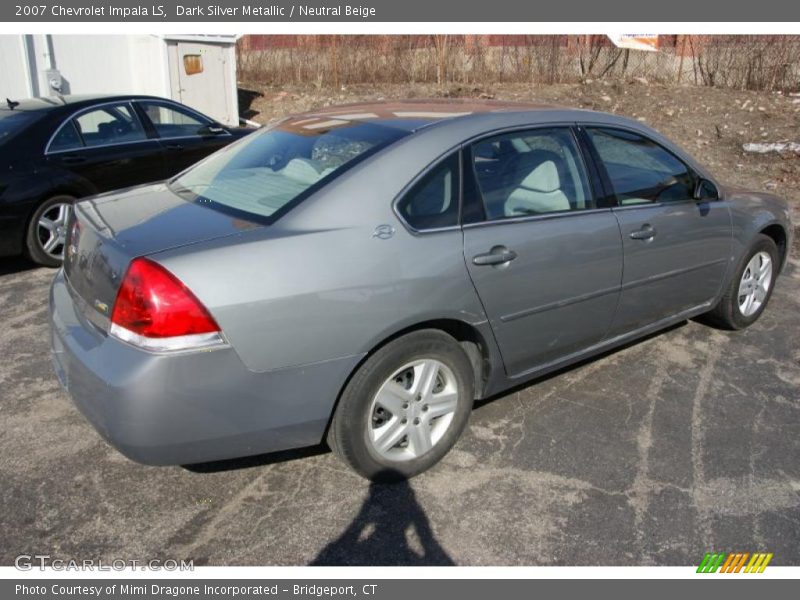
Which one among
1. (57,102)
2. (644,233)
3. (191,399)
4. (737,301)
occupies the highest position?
(57,102)

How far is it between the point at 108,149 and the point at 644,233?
506cm

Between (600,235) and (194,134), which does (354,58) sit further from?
(600,235)

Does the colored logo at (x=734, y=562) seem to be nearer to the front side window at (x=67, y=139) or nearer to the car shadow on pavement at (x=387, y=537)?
the car shadow on pavement at (x=387, y=537)

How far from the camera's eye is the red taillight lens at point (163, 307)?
254 cm

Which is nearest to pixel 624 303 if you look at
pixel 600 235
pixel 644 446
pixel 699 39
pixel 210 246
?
pixel 600 235

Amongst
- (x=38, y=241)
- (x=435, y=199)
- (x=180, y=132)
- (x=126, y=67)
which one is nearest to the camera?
(x=435, y=199)

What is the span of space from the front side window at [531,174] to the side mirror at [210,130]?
16.0 feet

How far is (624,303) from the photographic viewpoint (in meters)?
3.96

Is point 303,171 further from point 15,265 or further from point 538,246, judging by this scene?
point 15,265

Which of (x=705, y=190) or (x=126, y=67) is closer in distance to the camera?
(x=705, y=190)

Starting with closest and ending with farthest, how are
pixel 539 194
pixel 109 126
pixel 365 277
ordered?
pixel 365 277, pixel 539 194, pixel 109 126

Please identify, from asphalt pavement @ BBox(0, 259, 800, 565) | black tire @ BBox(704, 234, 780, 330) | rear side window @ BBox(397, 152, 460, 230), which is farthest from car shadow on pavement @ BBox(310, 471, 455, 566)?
black tire @ BBox(704, 234, 780, 330)

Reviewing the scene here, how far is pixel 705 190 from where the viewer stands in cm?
437

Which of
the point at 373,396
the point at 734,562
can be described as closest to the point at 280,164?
the point at 373,396
